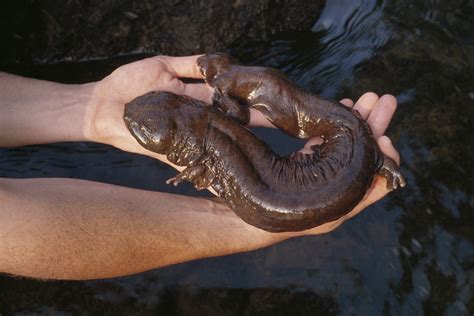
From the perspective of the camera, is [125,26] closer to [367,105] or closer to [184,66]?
[184,66]

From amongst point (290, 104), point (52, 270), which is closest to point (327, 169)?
point (290, 104)

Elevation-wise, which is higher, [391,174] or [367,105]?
[367,105]

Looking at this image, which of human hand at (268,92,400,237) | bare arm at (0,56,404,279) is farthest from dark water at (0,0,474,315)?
human hand at (268,92,400,237)

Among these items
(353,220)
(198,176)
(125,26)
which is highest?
(125,26)

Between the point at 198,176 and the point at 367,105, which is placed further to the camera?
the point at 367,105

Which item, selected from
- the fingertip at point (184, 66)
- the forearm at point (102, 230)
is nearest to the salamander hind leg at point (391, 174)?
the forearm at point (102, 230)

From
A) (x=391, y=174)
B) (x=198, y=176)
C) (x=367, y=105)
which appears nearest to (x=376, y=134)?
(x=367, y=105)
